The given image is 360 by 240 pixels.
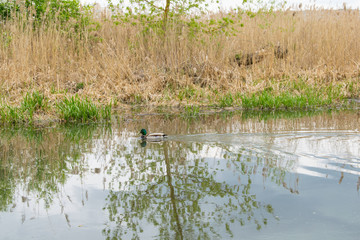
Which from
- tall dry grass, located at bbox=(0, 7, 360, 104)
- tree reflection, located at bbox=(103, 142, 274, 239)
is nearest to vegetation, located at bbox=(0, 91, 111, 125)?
tall dry grass, located at bbox=(0, 7, 360, 104)

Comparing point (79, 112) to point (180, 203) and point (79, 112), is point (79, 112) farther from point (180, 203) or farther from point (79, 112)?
point (180, 203)

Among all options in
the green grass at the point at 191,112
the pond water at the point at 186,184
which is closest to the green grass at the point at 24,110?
the pond water at the point at 186,184

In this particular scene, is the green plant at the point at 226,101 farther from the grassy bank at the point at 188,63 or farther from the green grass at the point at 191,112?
the green grass at the point at 191,112

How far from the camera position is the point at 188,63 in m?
11.5

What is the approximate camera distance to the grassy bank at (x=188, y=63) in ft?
33.1

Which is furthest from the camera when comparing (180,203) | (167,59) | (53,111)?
(167,59)

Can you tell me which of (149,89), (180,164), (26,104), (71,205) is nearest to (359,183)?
(180,164)

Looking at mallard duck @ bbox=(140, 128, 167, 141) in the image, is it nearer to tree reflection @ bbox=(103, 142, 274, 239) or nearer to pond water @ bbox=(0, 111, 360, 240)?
pond water @ bbox=(0, 111, 360, 240)

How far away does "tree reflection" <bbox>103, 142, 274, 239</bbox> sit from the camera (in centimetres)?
299

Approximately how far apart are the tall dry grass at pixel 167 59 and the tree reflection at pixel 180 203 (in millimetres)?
5465

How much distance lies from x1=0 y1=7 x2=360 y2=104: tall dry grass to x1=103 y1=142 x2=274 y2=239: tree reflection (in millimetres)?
5465

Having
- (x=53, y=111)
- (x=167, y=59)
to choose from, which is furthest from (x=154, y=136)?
(x=167, y=59)

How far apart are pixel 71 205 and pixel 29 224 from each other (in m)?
0.43

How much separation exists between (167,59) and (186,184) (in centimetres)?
774
